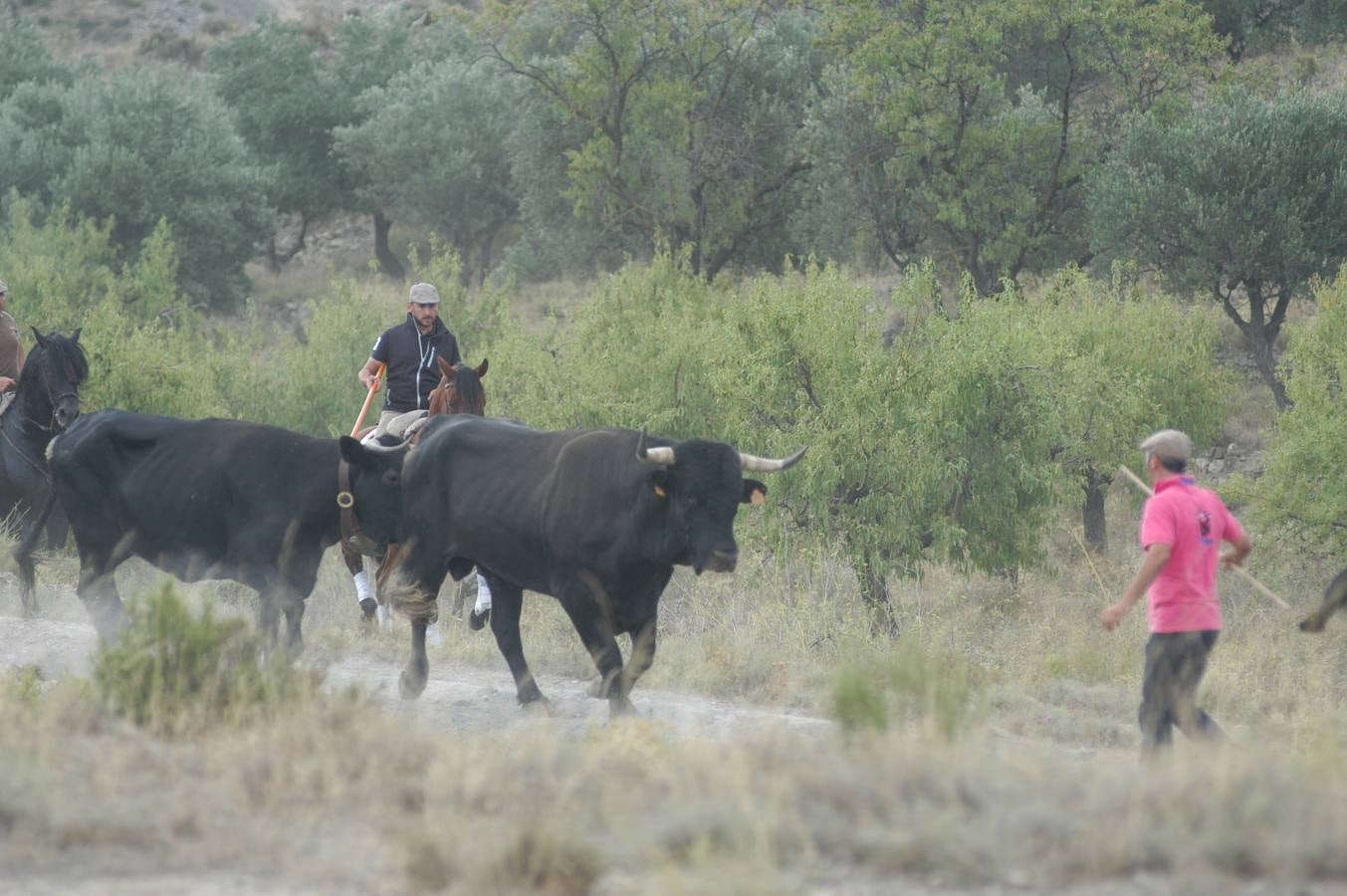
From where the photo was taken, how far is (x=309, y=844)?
5402mm

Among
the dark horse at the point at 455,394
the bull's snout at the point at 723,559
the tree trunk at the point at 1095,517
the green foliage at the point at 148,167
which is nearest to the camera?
the bull's snout at the point at 723,559

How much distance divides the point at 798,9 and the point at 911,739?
3994cm

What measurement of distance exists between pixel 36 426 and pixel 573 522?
6.73m

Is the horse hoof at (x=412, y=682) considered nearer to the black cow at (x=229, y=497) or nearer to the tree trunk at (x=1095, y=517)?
the black cow at (x=229, y=497)

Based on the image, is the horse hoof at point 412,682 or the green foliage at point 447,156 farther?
the green foliage at point 447,156

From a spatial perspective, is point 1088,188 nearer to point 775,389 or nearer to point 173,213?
point 775,389

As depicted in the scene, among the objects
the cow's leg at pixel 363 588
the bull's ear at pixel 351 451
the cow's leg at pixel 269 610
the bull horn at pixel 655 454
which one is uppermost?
the bull horn at pixel 655 454

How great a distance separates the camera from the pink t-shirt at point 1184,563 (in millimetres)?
7215

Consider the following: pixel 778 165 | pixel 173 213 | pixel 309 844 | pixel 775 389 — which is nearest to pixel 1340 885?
pixel 309 844

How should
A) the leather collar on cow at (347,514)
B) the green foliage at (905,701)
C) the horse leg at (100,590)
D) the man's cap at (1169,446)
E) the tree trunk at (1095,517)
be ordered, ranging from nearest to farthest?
the green foliage at (905,701)
the man's cap at (1169,446)
the leather collar on cow at (347,514)
the horse leg at (100,590)
the tree trunk at (1095,517)

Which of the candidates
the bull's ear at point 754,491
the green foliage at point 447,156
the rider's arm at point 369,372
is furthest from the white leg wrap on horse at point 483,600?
the green foliage at point 447,156

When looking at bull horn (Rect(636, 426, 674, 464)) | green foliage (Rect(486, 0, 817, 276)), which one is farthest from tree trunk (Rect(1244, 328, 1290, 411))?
bull horn (Rect(636, 426, 674, 464))

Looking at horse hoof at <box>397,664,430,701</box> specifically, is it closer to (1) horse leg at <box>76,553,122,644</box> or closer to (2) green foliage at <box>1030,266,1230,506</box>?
(1) horse leg at <box>76,553,122,644</box>

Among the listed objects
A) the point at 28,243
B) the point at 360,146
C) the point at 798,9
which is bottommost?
the point at 28,243
